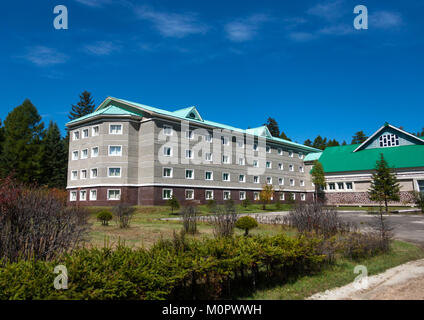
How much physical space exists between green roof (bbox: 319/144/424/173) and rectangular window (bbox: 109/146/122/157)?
31.6m

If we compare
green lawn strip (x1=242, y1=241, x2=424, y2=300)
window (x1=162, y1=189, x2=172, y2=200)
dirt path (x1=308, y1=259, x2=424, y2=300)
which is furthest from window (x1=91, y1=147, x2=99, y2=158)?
dirt path (x1=308, y1=259, x2=424, y2=300)

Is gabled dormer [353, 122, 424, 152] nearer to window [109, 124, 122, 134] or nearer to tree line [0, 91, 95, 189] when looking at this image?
window [109, 124, 122, 134]

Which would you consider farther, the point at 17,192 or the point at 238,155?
the point at 238,155

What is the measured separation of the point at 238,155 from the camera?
4325 cm

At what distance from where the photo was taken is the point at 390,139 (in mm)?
43938

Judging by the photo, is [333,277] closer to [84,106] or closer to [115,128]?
[115,128]

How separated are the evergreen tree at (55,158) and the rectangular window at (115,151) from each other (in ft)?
62.7

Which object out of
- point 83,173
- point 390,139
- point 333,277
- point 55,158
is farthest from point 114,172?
point 390,139

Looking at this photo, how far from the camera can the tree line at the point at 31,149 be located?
42.4 metres

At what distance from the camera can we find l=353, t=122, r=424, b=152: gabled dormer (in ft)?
138

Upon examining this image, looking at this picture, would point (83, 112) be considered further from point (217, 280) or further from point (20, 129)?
point (217, 280)

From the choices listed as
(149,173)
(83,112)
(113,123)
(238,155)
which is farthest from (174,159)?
(83,112)
